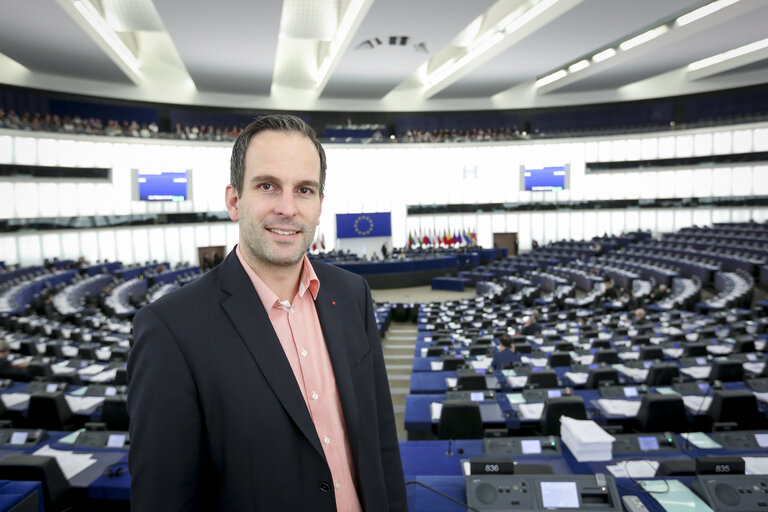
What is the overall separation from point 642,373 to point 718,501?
170 inches

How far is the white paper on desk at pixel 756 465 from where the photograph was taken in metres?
3.14

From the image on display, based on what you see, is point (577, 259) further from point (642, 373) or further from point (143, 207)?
point (143, 207)

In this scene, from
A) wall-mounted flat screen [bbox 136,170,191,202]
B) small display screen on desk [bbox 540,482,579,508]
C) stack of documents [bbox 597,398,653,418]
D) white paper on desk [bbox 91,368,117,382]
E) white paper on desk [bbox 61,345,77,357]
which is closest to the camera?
small display screen on desk [bbox 540,482,579,508]

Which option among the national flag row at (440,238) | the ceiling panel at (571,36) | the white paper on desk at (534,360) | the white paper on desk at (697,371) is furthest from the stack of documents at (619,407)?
the national flag row at (440,238)

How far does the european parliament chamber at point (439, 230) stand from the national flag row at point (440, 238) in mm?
277

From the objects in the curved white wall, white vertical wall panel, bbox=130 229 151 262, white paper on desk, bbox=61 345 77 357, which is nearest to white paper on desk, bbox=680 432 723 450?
white paper on desk, bbox=61 345 77 357

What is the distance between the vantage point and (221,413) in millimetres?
1330

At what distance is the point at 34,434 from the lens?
168 inches

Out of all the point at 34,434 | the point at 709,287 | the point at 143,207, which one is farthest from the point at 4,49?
the point at 709,287

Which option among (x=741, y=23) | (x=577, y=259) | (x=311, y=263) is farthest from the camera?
(x=577, y=259)

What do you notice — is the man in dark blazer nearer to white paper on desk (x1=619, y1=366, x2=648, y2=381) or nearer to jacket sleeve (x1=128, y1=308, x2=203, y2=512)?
jacket sleeve (x1=128, y1=308, x2=203, y2=512)

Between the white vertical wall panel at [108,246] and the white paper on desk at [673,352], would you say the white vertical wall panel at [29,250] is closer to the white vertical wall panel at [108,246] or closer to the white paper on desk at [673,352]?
the white vertical wall panel at [108,246]

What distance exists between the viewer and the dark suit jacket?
4.07 ft

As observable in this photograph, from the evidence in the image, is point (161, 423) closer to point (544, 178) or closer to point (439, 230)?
point (439, 230)
